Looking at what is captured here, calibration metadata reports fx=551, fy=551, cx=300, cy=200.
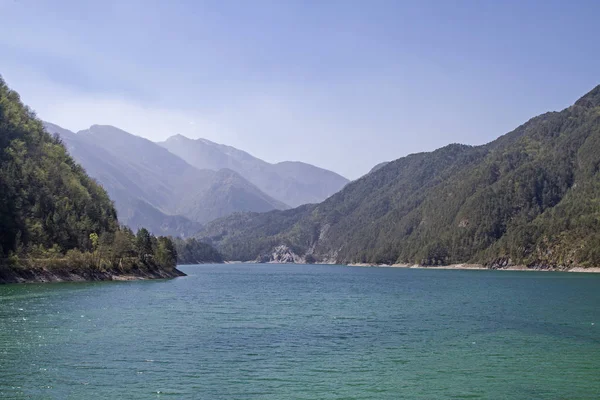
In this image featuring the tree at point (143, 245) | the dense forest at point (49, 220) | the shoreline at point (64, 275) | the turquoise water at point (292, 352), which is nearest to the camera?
the turquoise water at point (292, 352)

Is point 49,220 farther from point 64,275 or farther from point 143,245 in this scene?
point 143,245

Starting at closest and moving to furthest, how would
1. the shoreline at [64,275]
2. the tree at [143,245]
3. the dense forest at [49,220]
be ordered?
the shoreline at [64,275]
the dense forest at [49,220]
the tree at [143,245]

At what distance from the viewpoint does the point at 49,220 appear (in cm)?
15838

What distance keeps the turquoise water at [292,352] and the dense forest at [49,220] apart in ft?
191

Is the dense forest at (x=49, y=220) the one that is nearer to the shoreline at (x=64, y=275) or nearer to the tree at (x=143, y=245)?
the tree at (x=143, y=245)

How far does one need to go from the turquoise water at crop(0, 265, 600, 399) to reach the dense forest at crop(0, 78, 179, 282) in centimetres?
5812

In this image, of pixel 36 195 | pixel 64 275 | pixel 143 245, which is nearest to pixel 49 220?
pixel 36 195

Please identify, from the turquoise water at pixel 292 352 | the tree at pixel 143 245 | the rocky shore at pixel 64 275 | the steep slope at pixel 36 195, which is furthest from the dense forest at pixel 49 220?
the turquoise water at pixel 292 352

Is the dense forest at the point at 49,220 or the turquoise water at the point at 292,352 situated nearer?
the turquoise water at the point at 292,352

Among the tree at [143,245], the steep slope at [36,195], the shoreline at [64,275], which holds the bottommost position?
the shoreline at [64,275]

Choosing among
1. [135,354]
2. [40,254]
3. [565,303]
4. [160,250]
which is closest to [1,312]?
[135,354]

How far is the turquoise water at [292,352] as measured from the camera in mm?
36188

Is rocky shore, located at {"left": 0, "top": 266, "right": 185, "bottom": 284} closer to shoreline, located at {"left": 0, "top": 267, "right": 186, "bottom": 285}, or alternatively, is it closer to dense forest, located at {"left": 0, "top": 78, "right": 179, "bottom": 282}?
shoreline, located at {"left": 0, "top": 267, "right": 186, "bottom": 285}

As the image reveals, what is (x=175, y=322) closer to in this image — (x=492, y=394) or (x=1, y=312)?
(x=1, y=312)
